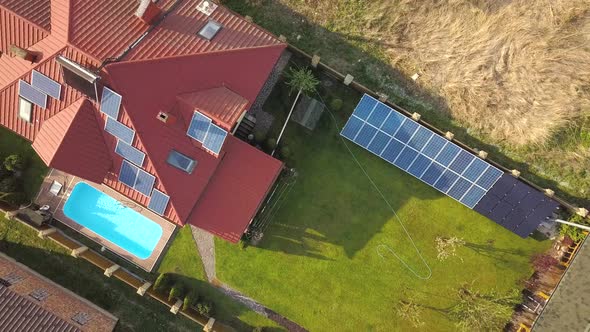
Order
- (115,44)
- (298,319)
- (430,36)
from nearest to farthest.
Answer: (115,44)
(430,36)
(298,319)

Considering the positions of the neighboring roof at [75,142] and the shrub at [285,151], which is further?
the shrub at [285,151]

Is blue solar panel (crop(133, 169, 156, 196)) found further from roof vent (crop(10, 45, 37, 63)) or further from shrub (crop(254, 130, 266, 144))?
roof vent (crop(10, 45, 37, 63))

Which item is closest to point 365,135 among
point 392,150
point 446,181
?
point 392,150

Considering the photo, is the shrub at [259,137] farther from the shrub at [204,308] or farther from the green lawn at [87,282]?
the green lawn at [87,282]

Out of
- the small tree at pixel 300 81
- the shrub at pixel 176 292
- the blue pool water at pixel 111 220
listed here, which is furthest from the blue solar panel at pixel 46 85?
the shrub at pixel 176 292

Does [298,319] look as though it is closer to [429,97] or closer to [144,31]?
[429,97]

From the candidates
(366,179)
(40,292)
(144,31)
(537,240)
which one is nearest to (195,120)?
(144,31)

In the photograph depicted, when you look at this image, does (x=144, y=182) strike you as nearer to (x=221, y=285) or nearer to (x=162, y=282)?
(x=162, y=282)

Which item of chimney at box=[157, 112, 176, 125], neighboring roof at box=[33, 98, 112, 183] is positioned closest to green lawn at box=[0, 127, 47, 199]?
neighboring roof at box=[33, 98, 112, 183]
